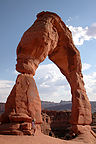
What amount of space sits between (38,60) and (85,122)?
14.6ft

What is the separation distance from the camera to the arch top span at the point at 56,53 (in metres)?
6.70

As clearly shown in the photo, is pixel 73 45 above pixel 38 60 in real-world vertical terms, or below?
above

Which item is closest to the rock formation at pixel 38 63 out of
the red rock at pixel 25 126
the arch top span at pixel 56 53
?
the arch top span at pixel 56 53

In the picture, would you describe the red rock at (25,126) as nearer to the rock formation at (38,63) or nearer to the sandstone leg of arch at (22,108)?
the sandstone leg of arch at (22,108)

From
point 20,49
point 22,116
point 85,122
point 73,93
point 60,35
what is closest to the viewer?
point 22,116

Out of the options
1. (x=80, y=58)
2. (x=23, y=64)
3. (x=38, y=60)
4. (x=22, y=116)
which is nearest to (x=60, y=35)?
(x=80, y=58)

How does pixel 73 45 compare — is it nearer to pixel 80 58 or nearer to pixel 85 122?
pixel 80 58

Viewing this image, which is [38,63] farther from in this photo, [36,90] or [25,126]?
[25,126]

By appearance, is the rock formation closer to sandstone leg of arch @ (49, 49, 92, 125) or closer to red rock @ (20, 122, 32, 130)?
sandstone leg of arch @ (49, 49, 92, 125)

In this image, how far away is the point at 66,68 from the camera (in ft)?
33.8

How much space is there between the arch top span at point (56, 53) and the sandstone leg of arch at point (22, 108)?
0.69m

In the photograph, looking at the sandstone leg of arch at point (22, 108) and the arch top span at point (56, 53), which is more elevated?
the arch top span at point (56, 53)

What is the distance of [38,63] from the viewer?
7.04m

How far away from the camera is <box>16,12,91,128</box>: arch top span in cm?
670
